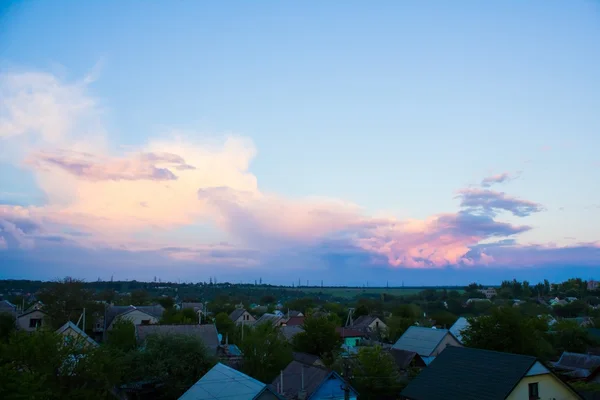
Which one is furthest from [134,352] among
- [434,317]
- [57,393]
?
[434,317]

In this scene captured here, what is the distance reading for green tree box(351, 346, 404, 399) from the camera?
30.5 meters

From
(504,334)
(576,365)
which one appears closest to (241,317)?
(504,334)

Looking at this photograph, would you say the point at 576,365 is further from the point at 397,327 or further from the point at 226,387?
the point at 226,387

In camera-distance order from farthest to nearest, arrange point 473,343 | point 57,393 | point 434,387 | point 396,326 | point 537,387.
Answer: point 396,326
point 473,343
point 434,387
point 537,387
point 57,393

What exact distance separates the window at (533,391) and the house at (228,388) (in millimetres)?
11751

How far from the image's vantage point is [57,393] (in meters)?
19.5

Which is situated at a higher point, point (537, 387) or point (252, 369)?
point (537, 387)

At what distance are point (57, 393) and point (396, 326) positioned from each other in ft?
172

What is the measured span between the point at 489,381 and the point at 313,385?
1092 cm

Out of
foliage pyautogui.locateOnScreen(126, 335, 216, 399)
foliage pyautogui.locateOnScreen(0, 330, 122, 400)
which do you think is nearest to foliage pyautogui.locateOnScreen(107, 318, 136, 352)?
foliage pyautogui.locateOnScreen(126, 335, 216, 399)

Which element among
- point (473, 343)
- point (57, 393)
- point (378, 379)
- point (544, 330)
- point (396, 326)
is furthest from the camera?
point (396, 326)

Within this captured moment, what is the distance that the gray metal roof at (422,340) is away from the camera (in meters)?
44.1

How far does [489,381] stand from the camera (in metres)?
21.8

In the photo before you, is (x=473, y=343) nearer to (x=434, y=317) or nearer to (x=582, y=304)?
(x=434, y=317)
